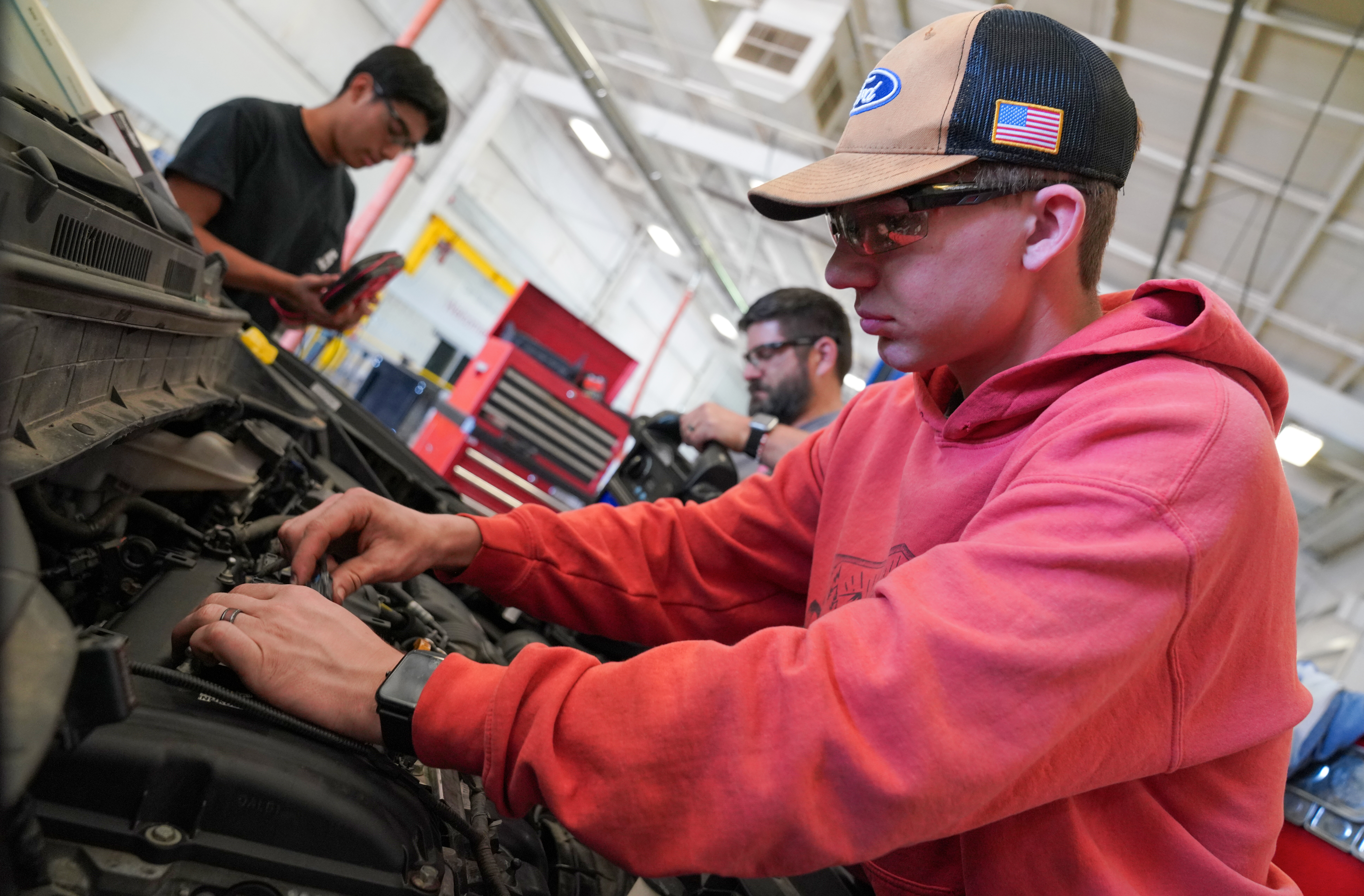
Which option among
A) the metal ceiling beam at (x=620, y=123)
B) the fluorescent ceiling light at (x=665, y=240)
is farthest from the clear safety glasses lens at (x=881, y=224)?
the fluorescent ceiling light at (x=665, y=240)

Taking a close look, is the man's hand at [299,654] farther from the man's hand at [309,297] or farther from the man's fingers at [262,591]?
the man's hand at [309,297]

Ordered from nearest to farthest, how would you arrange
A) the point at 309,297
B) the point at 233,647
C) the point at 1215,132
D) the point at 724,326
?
the point at 233,647 → the point at 309,297 → the point at 1215,132 → the point at 724,326

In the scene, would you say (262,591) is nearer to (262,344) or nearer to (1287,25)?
(262,344)

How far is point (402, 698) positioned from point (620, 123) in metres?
7.21

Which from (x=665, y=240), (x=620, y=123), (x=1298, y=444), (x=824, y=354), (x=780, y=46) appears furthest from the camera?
(x=665, y=240)

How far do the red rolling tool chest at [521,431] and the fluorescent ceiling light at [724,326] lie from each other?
8.88 meters

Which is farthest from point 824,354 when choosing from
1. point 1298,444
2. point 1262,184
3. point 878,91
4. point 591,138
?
point 591,138

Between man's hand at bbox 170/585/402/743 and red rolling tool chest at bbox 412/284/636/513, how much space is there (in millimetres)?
3011

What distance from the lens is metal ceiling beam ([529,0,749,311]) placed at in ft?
19.2

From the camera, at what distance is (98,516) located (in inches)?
37.2

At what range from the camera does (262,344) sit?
1.95 m

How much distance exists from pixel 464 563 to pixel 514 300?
3614 mm

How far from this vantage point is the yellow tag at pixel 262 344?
1.92 meters

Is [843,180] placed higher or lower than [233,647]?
higher
